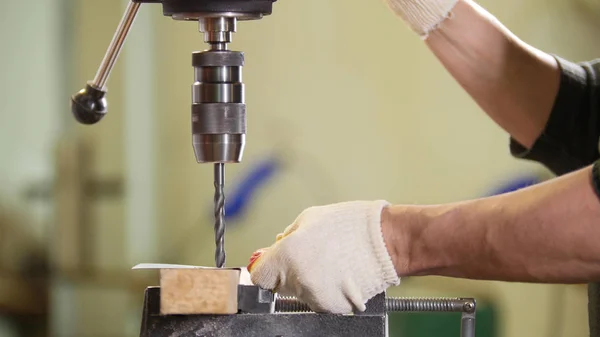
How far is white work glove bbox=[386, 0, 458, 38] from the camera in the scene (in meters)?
1.19

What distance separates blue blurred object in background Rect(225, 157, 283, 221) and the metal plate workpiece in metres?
1.42

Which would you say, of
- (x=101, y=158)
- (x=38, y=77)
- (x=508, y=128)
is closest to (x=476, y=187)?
(x=508, y=128)

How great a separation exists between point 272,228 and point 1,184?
0.72 m

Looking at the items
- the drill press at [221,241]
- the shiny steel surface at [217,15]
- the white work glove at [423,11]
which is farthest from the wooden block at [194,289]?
the white work glove at [423,11]

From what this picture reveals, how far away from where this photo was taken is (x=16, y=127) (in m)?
2.20

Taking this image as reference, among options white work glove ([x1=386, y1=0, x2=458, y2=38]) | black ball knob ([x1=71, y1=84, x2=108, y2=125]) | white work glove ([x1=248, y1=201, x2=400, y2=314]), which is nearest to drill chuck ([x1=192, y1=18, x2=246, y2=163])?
white work glove ([x1=248, y1=201, x2=400, y2=314])

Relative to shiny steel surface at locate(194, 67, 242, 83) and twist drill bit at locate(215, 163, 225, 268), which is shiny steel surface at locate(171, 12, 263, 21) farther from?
twist drill bit at locate(215, 163, 225, 268)

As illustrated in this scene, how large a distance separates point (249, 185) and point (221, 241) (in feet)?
4.41

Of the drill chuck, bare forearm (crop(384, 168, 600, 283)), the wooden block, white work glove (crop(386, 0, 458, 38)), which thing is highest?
white work glove (crop(386, 0, 458, 38))

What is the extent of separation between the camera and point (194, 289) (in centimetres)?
73

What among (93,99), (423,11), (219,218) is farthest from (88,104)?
(423,11)

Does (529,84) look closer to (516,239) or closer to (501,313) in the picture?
(516,239)

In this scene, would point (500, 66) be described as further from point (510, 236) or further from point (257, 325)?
point (257, 325)

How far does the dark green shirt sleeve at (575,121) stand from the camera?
1184mm
